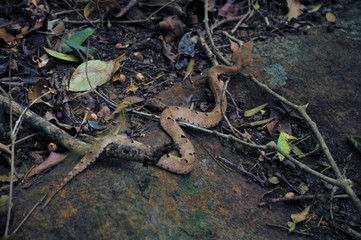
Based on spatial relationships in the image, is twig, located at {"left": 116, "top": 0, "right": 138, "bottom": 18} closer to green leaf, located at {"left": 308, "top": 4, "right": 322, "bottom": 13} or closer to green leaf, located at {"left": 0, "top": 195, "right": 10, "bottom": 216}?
green leaf, located at {"left": 308, "top": 4, "right": 322, "bottom": 13}

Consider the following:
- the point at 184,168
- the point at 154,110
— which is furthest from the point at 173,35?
the point at 184,168

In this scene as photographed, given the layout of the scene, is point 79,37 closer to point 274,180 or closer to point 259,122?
point 259,122

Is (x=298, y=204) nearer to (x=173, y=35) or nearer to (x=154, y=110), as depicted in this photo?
(x=154, y=110)

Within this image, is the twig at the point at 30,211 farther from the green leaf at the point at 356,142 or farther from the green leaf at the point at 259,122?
the green leaf at the point at 356,142

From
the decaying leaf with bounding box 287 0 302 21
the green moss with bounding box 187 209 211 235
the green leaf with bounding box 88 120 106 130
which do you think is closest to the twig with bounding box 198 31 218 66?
the decaying leaf with bounding box 287 0 302 21

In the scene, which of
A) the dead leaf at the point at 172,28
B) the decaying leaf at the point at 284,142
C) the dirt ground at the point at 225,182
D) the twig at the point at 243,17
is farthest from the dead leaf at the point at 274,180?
the twig at the point at 243,17

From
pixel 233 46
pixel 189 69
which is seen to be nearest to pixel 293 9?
pixel 233 46
